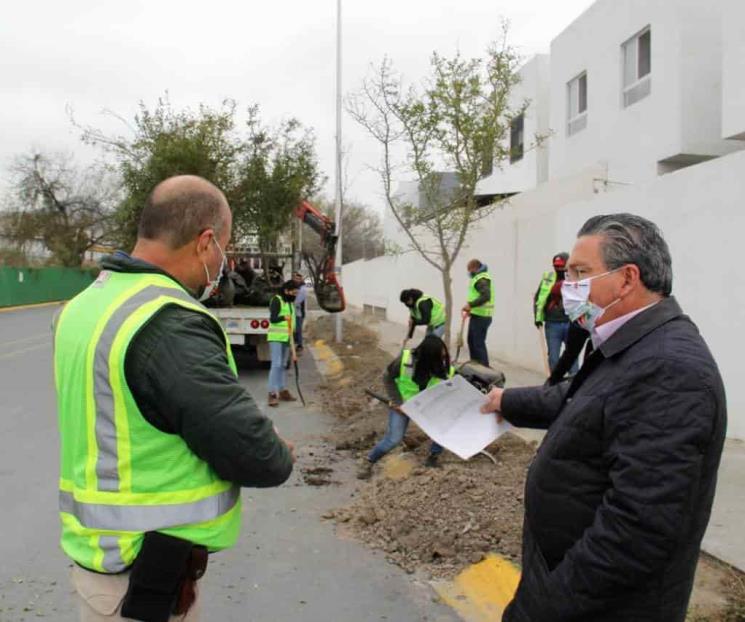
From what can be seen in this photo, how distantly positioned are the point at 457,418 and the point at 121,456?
1.79m

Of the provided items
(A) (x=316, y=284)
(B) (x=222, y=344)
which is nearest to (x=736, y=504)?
(B) (x=222, y=344)

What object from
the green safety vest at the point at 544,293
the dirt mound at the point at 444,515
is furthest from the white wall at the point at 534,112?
the dirt mound at the point at 444,515

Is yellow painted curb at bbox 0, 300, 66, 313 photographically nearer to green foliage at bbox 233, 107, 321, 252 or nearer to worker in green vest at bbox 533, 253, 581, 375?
green foliage at bbox 233, 107, 321, 252

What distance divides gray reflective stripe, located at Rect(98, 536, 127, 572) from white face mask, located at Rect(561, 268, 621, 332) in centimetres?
144

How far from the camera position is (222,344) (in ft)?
6.27

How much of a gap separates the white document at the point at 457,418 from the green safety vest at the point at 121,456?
1.41 meters

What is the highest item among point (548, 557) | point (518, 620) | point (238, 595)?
point (548, 557)

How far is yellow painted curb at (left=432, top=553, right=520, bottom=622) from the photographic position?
12.7 ft

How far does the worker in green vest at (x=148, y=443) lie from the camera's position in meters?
1.77

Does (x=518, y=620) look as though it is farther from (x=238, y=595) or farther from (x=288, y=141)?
(x=288, y=141)

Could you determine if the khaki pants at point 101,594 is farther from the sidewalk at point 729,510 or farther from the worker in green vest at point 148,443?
the sidewalk at point 729,510

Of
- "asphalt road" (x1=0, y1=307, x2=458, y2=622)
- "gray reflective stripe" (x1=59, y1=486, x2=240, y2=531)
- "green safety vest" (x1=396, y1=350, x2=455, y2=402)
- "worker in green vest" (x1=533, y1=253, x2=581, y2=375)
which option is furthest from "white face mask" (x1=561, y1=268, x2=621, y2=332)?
"worker in green vest" (x1=533, y1=253, x2=581, y2=375)

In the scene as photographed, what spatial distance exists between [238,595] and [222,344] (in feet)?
8.69

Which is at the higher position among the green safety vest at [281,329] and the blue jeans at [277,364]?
the green safety vest at [281,329]
